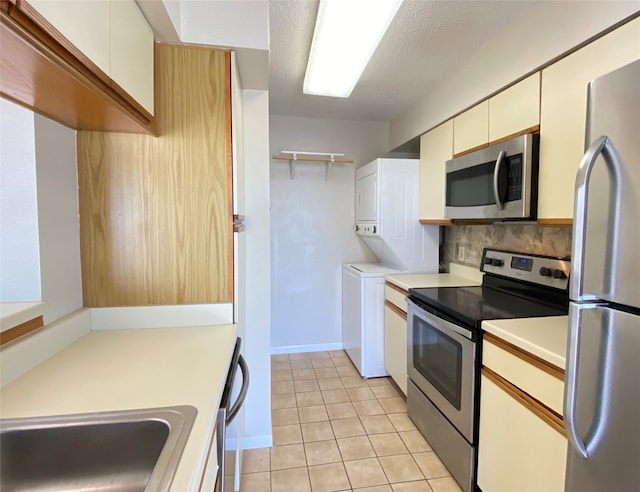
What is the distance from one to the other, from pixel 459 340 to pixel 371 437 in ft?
3.01

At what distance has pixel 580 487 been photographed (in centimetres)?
95

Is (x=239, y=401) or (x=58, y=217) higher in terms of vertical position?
(x=58, y=217)

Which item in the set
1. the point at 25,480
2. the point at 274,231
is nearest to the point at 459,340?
the point at 25,480

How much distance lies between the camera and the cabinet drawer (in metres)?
2.42

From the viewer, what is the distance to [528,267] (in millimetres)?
1920

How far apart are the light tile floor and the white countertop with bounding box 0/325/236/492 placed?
1.05m

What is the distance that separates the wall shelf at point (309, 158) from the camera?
10.2 ft

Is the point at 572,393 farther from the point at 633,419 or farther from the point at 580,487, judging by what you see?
the point at 580,487

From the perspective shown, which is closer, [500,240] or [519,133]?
[519,133]

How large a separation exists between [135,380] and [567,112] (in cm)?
189

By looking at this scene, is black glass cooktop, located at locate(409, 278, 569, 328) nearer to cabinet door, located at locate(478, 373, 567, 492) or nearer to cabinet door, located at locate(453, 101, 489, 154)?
cabinet door, located at locate(478, 373, 567, 492)

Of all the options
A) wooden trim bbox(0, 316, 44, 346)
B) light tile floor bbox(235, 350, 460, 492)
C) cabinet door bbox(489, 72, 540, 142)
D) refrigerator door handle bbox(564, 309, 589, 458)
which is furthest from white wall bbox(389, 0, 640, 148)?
wooden trim bbox(0, 316, 44, 346)

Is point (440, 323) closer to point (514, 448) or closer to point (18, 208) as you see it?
point (514, 448)

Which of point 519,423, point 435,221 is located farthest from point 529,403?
point 435,221
